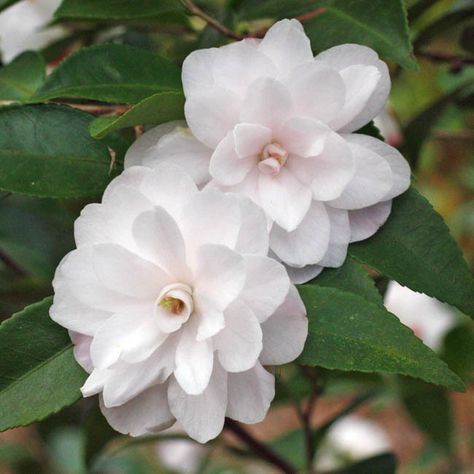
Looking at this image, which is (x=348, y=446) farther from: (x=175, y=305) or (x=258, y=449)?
(x=175, y=305)

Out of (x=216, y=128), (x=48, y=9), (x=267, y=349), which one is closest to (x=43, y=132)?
(x=216, y=128)

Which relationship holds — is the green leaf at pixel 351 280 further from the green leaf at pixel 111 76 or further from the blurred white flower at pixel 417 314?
the blurred white flower at pixel 417 314

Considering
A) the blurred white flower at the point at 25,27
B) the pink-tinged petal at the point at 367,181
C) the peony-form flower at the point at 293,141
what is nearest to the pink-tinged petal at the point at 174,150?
the peony-form flower at the point at 293,141

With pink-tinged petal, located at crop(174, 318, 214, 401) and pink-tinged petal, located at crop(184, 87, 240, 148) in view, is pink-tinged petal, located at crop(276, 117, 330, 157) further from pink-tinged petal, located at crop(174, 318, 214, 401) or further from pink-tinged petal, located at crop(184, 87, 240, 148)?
pink-tinged petal, located at crop(174, 318, 214, 401)

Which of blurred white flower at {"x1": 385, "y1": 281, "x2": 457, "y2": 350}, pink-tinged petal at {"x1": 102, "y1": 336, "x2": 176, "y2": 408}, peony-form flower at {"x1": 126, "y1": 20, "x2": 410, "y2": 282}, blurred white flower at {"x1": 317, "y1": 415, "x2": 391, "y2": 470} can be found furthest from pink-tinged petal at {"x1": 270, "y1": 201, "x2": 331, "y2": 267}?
blurred white flower at {"x1": 317, "y1": 415, "x2": 391, "y2": 470}

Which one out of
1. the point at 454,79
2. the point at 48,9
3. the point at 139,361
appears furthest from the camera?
the point at 454,79

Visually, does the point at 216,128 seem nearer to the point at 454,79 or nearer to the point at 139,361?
the point at 139,361

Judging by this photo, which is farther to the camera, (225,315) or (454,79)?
(454,79)

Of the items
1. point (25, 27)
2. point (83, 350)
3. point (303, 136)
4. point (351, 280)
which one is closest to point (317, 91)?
point (303, 136)
